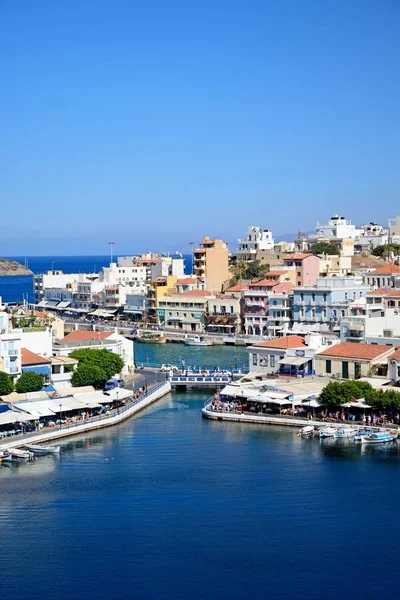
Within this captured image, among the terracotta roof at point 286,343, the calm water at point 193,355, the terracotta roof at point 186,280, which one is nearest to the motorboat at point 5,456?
the terracotta roof at point 286,343

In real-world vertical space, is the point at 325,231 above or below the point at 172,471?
above

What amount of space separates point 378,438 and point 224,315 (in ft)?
102

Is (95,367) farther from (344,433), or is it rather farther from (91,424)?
(344,433)

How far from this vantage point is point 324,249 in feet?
224

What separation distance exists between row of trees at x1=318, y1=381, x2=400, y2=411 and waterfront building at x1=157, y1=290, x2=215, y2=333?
29242mm

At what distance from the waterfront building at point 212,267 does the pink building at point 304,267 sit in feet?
24.1

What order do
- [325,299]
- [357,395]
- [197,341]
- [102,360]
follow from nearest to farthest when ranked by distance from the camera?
[357,395], [102,360], [325,299], [197,341]

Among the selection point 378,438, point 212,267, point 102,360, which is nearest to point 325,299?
point 212,267

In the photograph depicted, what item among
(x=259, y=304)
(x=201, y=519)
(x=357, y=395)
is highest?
(x=259, y=304)

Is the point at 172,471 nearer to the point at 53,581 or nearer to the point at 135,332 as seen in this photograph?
the point at 53,581

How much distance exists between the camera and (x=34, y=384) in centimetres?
2936

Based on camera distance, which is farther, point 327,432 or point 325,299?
point 325,299

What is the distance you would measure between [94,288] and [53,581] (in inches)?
2141

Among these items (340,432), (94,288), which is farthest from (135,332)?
(340,432)
